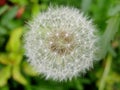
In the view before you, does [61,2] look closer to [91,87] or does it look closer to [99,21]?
[99,21]

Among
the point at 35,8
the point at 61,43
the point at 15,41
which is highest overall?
the point at 35,8

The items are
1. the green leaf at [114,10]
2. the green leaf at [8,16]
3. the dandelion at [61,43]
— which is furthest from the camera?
the green leaf at [8,16]

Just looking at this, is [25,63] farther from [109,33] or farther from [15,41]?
[109,33]

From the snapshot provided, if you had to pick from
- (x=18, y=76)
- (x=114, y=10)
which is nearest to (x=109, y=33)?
(x=114, y=10)

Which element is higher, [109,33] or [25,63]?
[25,63]

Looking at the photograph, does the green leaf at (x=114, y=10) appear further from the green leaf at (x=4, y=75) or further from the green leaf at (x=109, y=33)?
the green leaf at (x=4, y=75)

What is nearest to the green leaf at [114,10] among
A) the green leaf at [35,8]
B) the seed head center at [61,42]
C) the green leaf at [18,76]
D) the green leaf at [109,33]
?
the green leaf at [109,33]

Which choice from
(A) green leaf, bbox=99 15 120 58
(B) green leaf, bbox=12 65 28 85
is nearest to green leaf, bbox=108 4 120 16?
(A) green leaf, bbox=99 15 120 58
